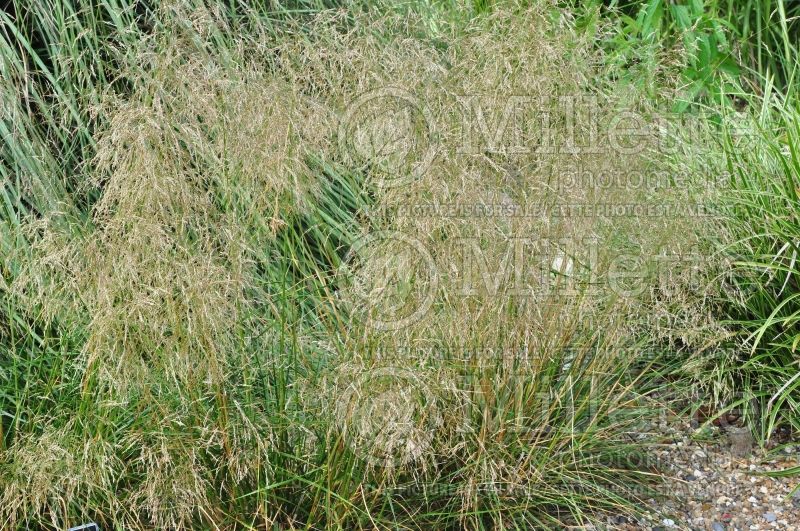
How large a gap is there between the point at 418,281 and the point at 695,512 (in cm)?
122

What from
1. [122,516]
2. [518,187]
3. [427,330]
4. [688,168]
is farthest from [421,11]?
[122,516]

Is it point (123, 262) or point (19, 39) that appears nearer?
point (123, 262)

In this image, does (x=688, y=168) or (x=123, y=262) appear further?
(x=688, y=168)

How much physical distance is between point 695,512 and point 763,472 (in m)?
0.34

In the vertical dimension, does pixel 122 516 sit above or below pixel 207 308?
below

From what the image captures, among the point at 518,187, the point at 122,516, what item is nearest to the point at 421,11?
the point at 518,187

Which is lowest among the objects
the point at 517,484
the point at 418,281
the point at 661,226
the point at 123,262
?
the point at 517,484

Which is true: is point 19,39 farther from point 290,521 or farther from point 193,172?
point 290,521

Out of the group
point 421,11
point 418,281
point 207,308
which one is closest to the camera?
point 207,308

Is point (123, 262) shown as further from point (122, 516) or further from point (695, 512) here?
point (695, 512)

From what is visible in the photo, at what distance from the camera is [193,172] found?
2.45m

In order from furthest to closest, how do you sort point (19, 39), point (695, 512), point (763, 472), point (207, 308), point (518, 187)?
point (19, 39), point (763, 472), point (695, 512), point (518, 187), point (207, 308)

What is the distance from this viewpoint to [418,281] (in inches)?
97.1

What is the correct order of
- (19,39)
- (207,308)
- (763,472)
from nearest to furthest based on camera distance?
(207,308), (763,472), (19,39)
